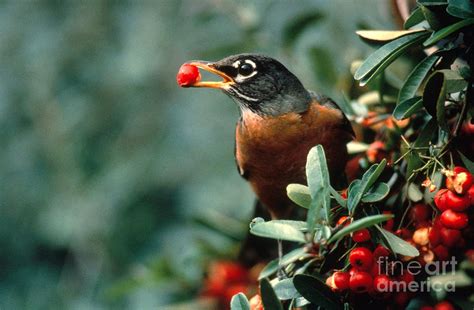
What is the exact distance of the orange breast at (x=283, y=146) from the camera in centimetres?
232

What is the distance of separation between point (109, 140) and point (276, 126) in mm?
2353

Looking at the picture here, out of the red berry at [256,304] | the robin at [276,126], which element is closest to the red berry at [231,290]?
the robin at [276,126]

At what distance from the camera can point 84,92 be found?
4617mm

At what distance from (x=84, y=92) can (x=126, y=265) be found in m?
1.33

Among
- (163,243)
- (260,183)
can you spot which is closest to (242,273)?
(260,183)

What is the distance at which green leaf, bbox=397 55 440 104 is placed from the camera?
151cm

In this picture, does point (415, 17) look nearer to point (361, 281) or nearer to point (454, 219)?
point (454, 219)

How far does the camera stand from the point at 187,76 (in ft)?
7.07

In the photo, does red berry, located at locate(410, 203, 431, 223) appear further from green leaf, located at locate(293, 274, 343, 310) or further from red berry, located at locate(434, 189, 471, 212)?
green leaf, located at locate(293, 274, 343, 310)

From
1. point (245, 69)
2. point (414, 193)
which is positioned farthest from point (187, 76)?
point (414, 193)

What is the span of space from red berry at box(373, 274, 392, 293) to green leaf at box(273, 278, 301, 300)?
0.55ft

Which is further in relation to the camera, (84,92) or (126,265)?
(84,92)

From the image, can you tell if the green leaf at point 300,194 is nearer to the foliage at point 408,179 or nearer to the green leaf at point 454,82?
the foliage at point 408,179

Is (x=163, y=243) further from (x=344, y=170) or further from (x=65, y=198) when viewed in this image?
(x=344, y=170)
